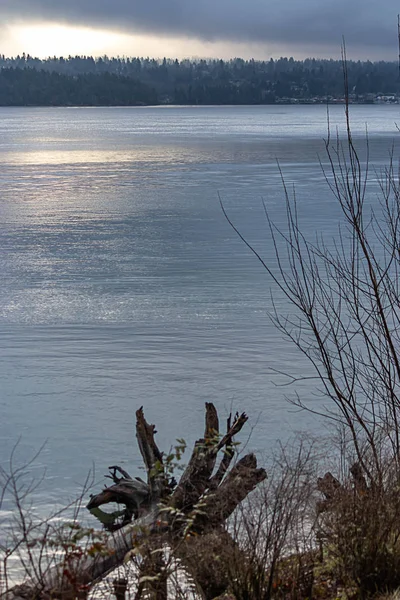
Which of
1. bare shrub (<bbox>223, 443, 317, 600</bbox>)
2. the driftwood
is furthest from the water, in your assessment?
bare shrub (<bbox>223, 443, 317, 600</bbox>)

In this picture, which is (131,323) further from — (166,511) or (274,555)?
(274,555)

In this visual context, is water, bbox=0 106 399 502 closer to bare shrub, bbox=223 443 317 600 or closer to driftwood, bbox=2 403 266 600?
driftwood, bbox=2 403 266 600

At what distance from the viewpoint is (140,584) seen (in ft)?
11.9

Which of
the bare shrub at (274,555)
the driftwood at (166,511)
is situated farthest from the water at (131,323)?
the bare shrub at (274,555)

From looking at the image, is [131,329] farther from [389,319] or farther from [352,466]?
[352,466]

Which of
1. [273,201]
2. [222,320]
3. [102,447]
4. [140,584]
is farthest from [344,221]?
[140,584]

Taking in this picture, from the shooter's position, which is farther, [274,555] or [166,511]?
[166,511]

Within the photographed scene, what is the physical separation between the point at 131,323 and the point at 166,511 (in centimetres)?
562

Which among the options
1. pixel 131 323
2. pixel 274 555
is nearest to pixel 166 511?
pixel 274 555

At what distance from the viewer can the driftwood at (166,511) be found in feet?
12.4

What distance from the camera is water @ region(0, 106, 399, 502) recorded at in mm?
7176

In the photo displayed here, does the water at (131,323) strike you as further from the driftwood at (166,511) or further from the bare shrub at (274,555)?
the bare shrub at (274,555)

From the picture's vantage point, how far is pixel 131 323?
33.1ft

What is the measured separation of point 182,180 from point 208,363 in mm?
17541
